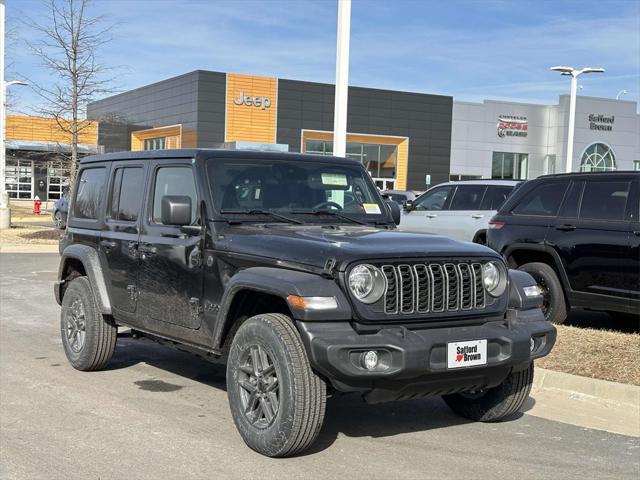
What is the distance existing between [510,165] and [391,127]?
916 cm

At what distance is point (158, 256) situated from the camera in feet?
19.7

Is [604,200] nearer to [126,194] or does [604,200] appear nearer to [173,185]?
[173,185]

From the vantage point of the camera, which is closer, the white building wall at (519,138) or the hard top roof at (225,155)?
the hard top roof at (225,155)

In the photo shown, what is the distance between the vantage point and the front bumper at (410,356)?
14.4 ft

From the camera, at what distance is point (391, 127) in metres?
50.5

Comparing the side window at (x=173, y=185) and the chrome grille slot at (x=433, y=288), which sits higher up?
the side window at (x=173, y=185)

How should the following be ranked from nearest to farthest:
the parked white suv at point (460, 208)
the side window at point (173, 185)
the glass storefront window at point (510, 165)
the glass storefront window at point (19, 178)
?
the side window at point (173, 185) < the parked white suv at point (460, 208) < the glass storefront window at point (19, 178) < the glass storefront window at point (510, 165)

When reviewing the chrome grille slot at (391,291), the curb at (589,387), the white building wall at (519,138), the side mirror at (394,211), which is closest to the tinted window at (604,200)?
the curb at (589,387)

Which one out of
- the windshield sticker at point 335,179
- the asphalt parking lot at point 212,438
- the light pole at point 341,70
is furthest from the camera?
the light pole at point 341,70

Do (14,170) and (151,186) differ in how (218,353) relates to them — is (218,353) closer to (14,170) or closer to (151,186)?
(151,186)

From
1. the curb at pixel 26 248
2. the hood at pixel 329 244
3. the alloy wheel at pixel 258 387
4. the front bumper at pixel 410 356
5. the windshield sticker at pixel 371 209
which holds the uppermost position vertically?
the windshield sticker at pixel 371 209

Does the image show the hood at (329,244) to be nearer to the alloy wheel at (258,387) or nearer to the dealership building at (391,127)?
the alloy wheel at (258,387)

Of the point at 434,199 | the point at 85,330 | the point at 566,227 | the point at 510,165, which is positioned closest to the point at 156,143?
the point at 510,165

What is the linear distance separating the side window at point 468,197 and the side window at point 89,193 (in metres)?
7.67
